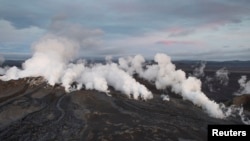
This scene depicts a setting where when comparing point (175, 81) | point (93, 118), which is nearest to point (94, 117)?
point (93, 118)

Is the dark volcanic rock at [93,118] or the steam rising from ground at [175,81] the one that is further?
the steam rising from ground at [175,81]

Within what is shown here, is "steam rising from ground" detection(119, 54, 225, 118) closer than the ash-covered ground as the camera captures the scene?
No

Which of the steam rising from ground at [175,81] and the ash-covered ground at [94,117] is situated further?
the steam rising from ground at [175,81]

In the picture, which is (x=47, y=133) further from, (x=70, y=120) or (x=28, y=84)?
(x=28, y=84)

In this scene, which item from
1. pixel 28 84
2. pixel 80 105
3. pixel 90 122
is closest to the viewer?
pixel 90 122

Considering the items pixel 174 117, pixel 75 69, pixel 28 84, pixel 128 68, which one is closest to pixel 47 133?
pixel 174 117

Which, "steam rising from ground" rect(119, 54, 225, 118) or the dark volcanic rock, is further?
"steam rising from ground" rect(119, 54, 225, 118)

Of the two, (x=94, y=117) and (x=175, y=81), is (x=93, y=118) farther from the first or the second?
(x=175, y=81)

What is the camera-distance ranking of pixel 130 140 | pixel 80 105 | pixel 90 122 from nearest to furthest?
pixel 130 140 → pixel 90 122 → pixel 80 105
